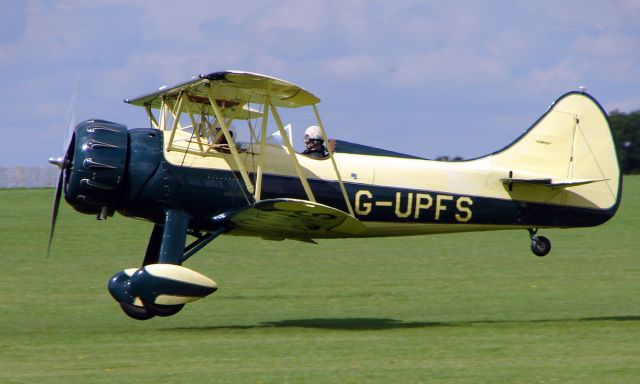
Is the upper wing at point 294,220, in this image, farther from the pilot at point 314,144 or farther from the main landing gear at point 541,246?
the main landing gear at point 541,246

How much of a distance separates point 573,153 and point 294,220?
3746 mm

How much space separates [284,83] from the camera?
33.1ft

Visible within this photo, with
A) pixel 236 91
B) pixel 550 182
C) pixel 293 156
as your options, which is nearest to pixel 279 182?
pixel 293 156

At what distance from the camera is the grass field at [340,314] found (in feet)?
27.3

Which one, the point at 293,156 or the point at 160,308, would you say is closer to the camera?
the point at 160,308

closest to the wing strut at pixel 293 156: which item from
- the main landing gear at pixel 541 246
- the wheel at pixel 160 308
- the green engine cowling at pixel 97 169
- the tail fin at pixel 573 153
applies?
the green engine cowling at pixel 97 169

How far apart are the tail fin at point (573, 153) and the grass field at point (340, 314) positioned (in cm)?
153

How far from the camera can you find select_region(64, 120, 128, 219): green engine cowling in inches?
416

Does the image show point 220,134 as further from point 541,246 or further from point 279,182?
point 541,246

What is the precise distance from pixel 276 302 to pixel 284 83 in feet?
12.4

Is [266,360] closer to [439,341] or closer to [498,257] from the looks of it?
[439,341]

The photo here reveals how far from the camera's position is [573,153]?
12031 mm

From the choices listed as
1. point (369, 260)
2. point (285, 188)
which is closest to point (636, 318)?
point (285, 188)

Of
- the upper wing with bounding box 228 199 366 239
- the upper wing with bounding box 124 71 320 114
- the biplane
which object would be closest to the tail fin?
the biplane
